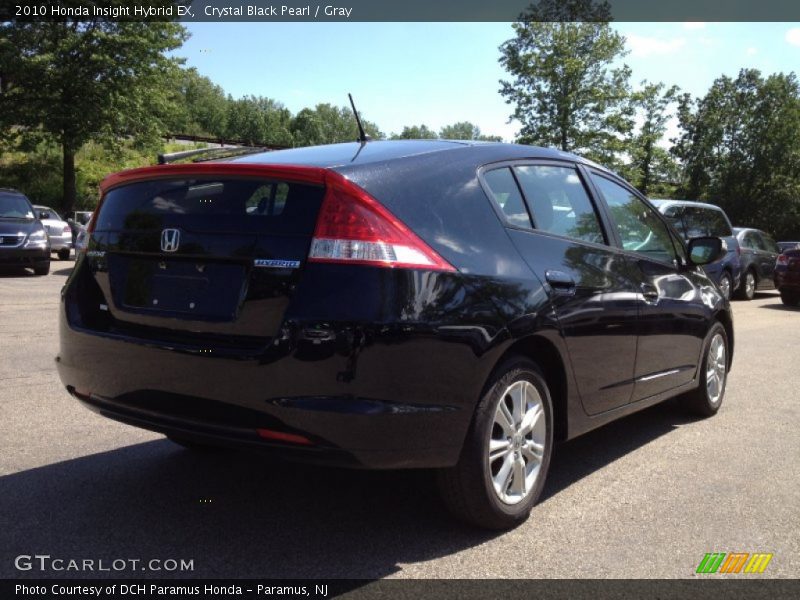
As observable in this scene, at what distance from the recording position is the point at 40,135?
3250 centimetres

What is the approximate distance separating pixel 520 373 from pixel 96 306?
5.98 ft

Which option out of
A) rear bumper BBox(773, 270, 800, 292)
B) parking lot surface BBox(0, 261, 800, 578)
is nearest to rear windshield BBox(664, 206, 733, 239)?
rear bumper BBox(773, 270, 800, 292)

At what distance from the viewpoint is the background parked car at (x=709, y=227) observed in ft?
44.9

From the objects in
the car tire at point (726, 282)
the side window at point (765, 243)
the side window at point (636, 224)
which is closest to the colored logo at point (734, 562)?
the side window at point (636, 224)

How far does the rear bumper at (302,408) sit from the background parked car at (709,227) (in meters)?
11.0

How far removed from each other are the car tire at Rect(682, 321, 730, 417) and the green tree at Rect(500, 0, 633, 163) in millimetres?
31680

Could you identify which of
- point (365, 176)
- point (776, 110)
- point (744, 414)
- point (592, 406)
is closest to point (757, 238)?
point (744, 414)

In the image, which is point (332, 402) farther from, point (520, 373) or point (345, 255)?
point (520, 373)

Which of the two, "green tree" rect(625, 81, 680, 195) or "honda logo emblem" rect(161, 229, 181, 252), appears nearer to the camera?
"honda logo emblem" rect(161, 229, 181, 252)

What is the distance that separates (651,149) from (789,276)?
→ 3082cm

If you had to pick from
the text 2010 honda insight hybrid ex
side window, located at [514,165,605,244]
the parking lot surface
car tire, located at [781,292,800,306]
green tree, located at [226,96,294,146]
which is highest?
green tree, located at [226,96,294,146]

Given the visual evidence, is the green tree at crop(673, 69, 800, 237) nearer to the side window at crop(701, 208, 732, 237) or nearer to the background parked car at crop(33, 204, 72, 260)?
the side window at crop(701, 208, 732, 237)

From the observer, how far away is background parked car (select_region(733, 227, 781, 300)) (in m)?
16.6

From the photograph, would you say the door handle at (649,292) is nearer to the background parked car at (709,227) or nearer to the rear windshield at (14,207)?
the background parked car at (709,227)
